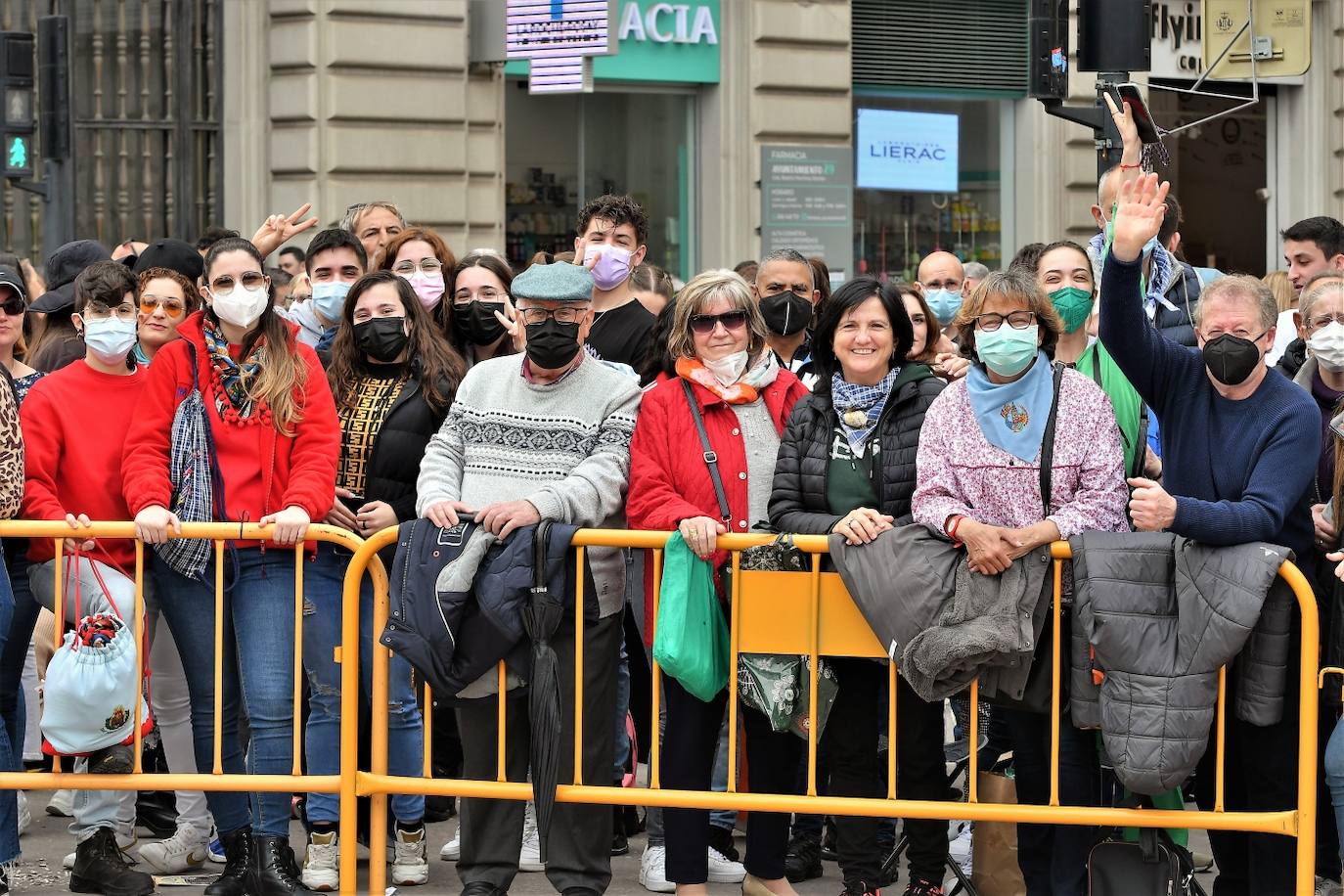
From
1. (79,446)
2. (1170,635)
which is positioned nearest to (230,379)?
(79,446)

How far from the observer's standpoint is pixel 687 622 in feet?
19.2

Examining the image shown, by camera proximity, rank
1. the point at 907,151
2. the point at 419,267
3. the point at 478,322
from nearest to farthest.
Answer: the point at 478,322, the point at 419,267, the point at 907,151

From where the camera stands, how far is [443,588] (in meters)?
5.84

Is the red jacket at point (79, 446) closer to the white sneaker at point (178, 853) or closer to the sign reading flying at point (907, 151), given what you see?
the white sneaker at point (178, 853)

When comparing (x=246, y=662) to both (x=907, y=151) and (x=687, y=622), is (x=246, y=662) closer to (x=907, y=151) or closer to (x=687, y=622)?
(x=687, y=622)

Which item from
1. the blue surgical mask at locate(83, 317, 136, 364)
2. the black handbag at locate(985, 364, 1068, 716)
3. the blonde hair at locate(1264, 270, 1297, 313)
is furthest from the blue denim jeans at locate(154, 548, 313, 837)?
the blonde hair at locate(1264, 270, 1297, 313)

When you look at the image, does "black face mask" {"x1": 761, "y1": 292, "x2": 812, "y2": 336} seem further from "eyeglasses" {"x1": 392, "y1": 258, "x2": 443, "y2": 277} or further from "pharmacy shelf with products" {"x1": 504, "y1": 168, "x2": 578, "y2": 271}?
"pharmacy shelf with products" {"x1": 504, "y1": 168, "x2": 578, "y2": 271}

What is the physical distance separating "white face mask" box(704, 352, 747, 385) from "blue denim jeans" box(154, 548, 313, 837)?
153 cm

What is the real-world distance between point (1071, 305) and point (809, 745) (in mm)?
1808

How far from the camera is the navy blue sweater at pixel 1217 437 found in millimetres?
5523

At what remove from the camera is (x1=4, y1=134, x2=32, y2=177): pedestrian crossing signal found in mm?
12367

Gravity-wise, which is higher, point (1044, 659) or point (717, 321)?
point (717, 321)

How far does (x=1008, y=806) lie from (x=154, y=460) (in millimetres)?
2958

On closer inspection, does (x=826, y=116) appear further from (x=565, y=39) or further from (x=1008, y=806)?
(x=1008, y=806)
